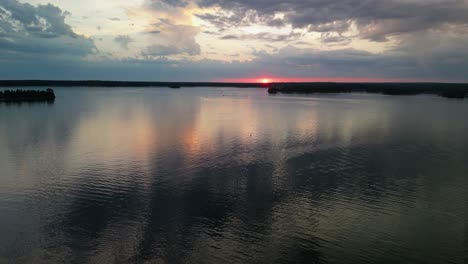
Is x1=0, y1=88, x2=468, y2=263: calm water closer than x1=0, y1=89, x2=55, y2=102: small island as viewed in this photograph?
Yes

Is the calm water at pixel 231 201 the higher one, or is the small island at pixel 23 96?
the small island at pixel 23 96

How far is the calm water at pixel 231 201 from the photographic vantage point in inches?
421

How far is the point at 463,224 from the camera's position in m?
12.7

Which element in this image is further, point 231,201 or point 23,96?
point 23,96

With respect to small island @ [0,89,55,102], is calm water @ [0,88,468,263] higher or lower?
lower

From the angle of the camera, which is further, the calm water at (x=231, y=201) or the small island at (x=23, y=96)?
the small island at (x=23, y=96)

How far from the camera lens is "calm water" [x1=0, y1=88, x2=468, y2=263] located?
10.7 meters

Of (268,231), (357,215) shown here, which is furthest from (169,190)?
(357,215)

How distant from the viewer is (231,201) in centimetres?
1471

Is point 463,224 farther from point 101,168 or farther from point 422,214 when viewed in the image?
point 101,168

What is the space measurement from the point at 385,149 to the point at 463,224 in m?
13.4

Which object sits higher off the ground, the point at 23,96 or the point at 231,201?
the point at 23,96

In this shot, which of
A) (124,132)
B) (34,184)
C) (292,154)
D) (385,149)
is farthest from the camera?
(124,132)

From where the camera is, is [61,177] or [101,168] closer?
[61,177]
